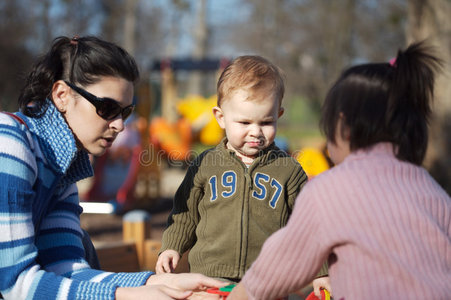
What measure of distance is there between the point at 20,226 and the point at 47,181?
27 cm

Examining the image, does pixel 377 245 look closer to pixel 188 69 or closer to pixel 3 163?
pixel 3 163

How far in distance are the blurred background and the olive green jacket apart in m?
0.96

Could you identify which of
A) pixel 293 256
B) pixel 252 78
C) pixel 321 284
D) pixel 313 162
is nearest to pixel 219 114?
pixel 252 78

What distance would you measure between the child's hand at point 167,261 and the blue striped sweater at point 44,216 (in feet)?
1.14

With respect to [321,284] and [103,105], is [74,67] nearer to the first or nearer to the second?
[103,105]

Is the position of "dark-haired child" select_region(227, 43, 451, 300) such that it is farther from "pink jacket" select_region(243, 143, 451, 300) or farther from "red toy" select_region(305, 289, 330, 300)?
"red toy" select_region(305, 289, 330, 300)

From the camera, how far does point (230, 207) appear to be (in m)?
2.31

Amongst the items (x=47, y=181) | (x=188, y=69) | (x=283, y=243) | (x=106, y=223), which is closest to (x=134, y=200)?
(x=106, y=223)

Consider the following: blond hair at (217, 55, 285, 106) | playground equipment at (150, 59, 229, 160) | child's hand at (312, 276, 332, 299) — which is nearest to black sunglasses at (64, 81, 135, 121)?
blond hair at (217, 55, 285, 106)

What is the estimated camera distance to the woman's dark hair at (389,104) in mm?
1535

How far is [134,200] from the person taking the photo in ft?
28.6

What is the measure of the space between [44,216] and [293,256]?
1194 millimetres

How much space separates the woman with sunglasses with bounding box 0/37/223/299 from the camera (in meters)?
1.79

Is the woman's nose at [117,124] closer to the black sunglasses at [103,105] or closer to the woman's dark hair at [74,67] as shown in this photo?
the black sunglasses at [103,105]
